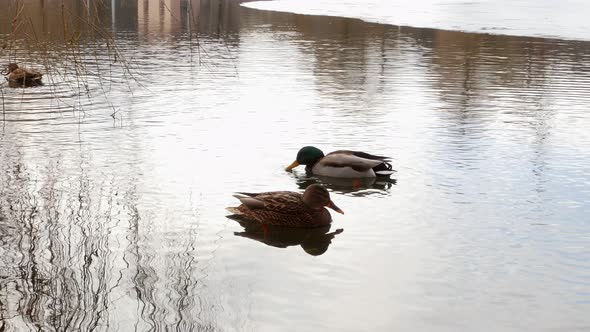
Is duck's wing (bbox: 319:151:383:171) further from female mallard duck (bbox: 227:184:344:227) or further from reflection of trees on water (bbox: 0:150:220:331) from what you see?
reflection of trees on water (bbox: 0:150:220:331)

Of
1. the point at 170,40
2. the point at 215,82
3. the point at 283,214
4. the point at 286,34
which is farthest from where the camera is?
the point at 286,34

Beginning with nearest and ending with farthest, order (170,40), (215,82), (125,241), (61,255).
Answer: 1. (61,255)
2. (125,241)
3. (215,82)
4. (170,40)

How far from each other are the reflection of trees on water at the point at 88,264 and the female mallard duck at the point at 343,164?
2225mm

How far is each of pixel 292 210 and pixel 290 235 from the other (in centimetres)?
25

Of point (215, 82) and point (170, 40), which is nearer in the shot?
point (215, 82)

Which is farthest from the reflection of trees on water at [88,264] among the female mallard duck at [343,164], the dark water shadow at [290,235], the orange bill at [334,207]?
the female mallard duck at [343,164]

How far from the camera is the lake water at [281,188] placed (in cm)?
647

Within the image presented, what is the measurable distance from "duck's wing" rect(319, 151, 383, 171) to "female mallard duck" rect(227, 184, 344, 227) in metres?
1.86

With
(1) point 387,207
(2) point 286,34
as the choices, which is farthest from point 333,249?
(2) point 286,34

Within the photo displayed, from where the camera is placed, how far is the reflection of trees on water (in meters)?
6.24

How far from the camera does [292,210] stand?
28.9ft

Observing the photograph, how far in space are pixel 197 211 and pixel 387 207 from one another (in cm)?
194

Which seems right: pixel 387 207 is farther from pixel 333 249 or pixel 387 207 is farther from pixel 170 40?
pixel 170 40

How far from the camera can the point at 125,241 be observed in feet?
26.1
